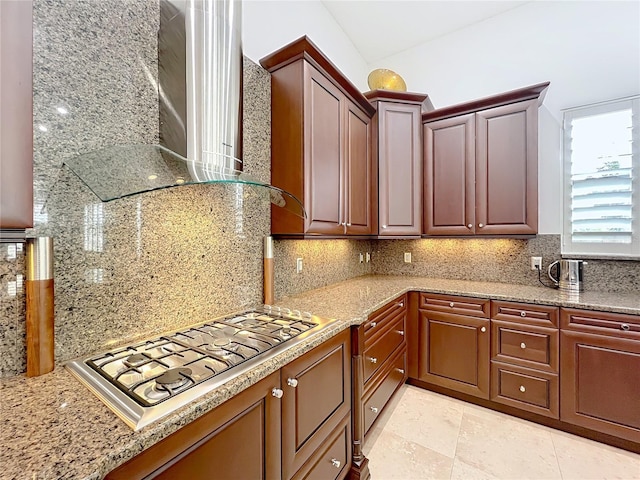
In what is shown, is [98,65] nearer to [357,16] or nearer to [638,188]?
[357,16]

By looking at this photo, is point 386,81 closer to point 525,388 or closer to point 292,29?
point 292,29

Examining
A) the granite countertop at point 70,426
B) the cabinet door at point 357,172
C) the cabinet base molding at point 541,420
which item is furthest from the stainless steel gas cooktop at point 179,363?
the cabinet base molding at point 541,420

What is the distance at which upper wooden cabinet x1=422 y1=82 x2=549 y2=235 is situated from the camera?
7.78 feet

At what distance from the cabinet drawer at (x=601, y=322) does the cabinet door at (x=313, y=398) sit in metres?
1.62

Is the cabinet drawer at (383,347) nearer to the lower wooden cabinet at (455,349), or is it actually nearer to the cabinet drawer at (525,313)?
the lower wooden cabinet at (455,349)

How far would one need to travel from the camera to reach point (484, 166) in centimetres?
254

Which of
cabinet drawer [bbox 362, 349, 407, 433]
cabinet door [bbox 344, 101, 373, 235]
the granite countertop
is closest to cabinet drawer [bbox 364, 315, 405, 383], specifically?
cabinet drawer [bbox 362, 349, 407, 433]

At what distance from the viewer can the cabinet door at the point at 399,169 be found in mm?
2588

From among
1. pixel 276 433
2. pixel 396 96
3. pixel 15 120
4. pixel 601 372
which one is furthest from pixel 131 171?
pixel 601 372

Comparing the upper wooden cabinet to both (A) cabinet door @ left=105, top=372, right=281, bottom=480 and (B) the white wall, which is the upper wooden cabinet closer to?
(B) the white wall

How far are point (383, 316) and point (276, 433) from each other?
1152 mm

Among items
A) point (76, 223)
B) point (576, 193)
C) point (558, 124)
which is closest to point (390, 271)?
point (576, 193)

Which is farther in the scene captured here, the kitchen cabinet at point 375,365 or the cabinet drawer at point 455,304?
the cabinet drawer at point 455,304

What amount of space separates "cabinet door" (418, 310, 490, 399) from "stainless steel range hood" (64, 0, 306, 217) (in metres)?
1.85
